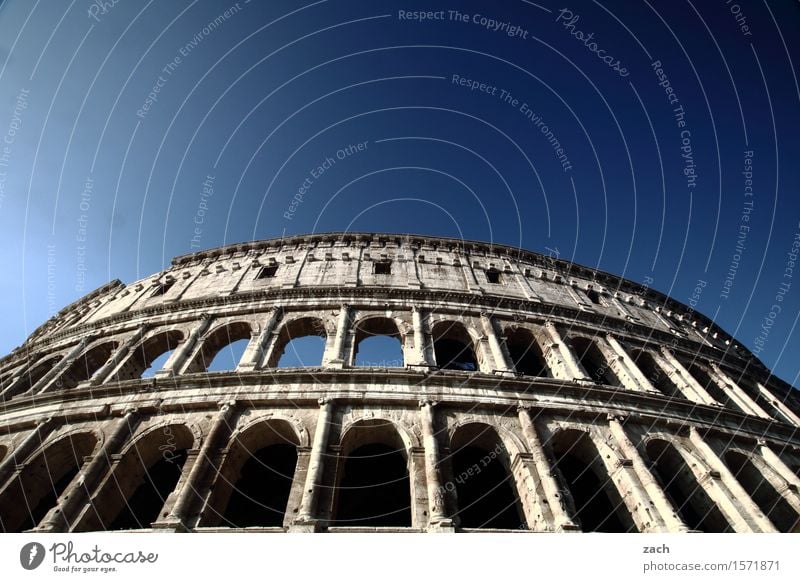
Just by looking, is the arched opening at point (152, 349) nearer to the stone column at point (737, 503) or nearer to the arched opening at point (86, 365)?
the arched opening at point (86, 365)

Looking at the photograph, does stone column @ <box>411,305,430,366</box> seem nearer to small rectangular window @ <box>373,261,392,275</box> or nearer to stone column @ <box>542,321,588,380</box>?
small rectangular window @ <box>373,261,392,275</box>

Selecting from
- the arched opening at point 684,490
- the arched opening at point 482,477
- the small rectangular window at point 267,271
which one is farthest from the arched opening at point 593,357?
the small rectangular window at point 267,271

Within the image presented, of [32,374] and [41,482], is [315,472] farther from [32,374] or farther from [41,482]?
[32,374]

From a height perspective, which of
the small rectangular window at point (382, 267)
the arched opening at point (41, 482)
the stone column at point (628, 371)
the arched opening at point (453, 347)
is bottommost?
the arched opening at point (41, 482)

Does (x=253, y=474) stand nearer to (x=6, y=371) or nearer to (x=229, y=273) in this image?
(x=229, y=273)
